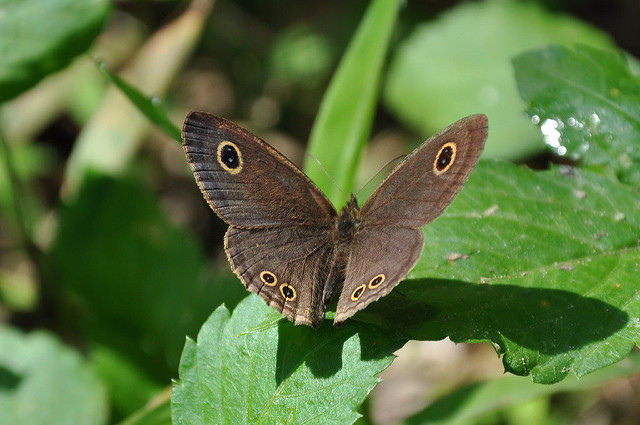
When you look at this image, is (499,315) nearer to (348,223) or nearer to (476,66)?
(348,223)

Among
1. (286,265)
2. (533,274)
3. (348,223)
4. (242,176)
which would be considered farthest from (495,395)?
(242,176)

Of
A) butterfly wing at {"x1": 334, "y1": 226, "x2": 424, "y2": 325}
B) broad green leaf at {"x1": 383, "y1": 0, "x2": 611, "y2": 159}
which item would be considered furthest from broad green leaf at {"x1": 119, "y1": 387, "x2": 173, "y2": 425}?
broad green leaf at {"x1": 383, "y1": 0, "x2": 611, "y2": 159}

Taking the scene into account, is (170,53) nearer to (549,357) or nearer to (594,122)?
(594,122)

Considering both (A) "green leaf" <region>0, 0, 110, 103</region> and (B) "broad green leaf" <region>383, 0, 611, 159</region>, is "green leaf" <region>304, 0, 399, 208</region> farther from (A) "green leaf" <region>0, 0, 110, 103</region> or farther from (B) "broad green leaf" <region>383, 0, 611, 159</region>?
(B) "broad green leaf" <region>383, 0, 611, 159</region>

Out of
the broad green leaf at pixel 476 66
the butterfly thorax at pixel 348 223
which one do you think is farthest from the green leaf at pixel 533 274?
the broad green leaf at pixel 476 66

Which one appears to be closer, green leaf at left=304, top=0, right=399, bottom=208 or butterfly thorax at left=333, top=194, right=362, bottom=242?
butterfly thorax at left=333, top=194, right=362, bottom=242

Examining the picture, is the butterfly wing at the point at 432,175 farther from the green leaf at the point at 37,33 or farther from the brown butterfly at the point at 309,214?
the green leaf at the point at 37,33
